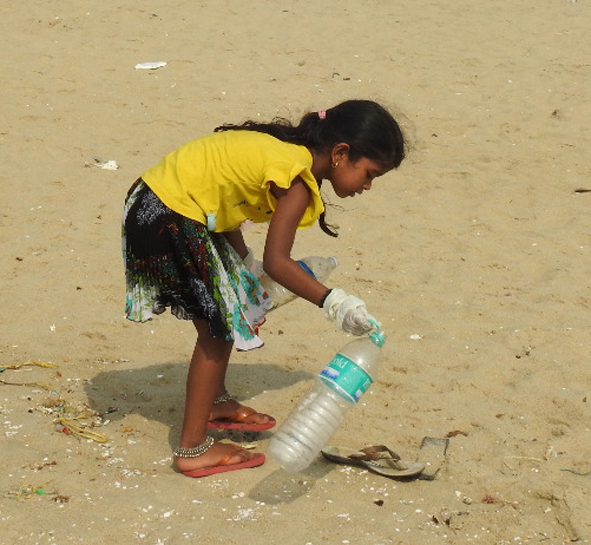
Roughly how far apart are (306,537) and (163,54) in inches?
270

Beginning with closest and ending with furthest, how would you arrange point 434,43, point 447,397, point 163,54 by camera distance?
point 447,397
point 163,54
point 434,43

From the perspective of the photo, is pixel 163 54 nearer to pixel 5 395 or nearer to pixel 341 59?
pixel 341 59

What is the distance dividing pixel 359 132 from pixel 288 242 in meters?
0.45

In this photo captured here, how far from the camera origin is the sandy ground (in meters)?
3.14

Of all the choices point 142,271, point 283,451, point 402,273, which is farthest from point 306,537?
point 402,273

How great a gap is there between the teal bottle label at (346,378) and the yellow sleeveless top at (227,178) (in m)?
0.49

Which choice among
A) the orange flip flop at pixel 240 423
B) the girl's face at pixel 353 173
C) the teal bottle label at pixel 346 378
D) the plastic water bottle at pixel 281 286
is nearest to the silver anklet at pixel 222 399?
the orange flip flop at pixel 240 423

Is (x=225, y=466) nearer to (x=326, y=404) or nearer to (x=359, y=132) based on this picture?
(x=326, y=404)

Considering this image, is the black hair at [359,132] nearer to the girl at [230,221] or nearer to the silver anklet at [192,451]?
the girl at [230,221]

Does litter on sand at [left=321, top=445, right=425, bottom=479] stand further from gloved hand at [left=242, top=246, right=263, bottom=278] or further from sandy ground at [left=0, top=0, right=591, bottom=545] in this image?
gloved hand at [left=242, top=246, right=263, bottom=278]

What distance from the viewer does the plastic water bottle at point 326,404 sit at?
122 inches

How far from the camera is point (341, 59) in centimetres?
924

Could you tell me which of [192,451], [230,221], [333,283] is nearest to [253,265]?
[230,221]

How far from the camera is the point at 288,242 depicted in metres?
3.02
